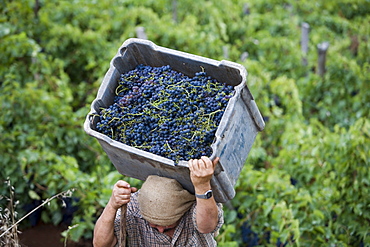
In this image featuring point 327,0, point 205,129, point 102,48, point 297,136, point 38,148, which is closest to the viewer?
point 205,129

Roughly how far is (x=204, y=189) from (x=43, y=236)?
232 centimetres

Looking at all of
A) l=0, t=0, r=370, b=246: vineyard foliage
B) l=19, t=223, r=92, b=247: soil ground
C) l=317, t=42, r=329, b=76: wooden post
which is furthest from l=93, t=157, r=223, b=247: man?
l=317, t=42, r=329, b=76: wooden post

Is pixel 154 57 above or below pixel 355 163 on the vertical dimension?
above

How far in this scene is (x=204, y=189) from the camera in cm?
193

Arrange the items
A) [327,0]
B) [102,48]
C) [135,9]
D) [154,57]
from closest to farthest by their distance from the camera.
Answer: [154,57] → [102,48] → [135,9] → [327,0]

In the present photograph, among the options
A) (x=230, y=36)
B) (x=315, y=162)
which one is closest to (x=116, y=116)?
(x=315, y=162)

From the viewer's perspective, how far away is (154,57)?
2291 mm

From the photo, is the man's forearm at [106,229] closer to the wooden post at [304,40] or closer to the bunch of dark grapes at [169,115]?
the bunch of dark grapes at [169,115]

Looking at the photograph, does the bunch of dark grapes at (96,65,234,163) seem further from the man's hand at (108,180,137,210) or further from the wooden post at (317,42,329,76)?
the wooden post at (317,42,329,76)

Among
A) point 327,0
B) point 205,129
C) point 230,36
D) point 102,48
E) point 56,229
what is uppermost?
point 205,129

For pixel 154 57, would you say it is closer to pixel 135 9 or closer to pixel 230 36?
pixel 135 9

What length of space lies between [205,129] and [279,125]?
2.94 meters

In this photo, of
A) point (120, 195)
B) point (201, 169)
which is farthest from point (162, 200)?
point (201, 169)

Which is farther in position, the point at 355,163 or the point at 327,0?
the point at 327,0
